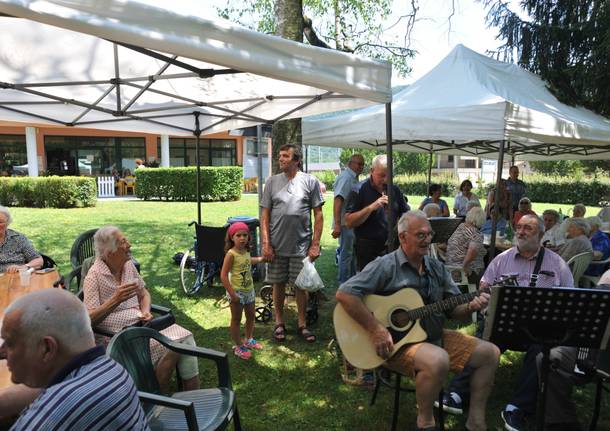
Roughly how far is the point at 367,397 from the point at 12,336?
8.58 ft

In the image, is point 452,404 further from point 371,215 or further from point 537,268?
point 371,215

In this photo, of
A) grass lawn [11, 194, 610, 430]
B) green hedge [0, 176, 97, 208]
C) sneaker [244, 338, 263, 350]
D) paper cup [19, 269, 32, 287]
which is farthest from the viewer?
green hedge [0, 176, 97, 208]

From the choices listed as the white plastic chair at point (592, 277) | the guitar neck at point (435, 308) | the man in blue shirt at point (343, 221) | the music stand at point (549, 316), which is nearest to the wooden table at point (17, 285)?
the guitar neck at point (435, 308)

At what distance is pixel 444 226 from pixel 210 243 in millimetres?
2859

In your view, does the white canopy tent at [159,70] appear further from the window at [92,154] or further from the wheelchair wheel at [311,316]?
the window at [92,154]

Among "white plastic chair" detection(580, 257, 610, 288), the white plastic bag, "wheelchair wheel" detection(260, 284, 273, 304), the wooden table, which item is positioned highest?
the wooden table

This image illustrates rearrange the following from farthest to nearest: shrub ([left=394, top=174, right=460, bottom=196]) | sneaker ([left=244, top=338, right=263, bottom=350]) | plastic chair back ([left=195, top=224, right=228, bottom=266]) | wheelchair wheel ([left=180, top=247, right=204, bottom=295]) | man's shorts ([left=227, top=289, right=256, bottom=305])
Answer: shrub ([left=394, top=174, right=460, bottom=196]) < wheelchair wheel ([left=180, top=247, right=204, bottom=295]) < plastic chair back ([left=195, top=224, right=228, bottom=266]) < sneaker ([left=244, top=338, right=263, bottom=350]) < man's shorts ([left=227, top=289, right=256, bottom=305])

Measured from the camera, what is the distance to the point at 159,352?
2.81m

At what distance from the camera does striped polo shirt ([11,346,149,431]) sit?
1.25 meters

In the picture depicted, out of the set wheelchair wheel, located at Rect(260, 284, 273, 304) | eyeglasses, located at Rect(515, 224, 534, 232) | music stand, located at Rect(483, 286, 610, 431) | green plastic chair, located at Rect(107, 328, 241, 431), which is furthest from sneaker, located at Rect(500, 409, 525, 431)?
wheelchair wheel, located at Rect(260, 284, 273, 304)

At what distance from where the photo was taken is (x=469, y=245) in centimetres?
496

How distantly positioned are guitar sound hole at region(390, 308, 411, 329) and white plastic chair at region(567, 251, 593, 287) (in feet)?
9.03

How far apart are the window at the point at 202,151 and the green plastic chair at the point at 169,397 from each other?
75.7 ft

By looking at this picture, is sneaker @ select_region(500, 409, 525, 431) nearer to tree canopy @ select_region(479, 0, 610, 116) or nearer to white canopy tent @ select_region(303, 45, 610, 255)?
white canopy tent @ select_region(303, 45, 610, 255)
